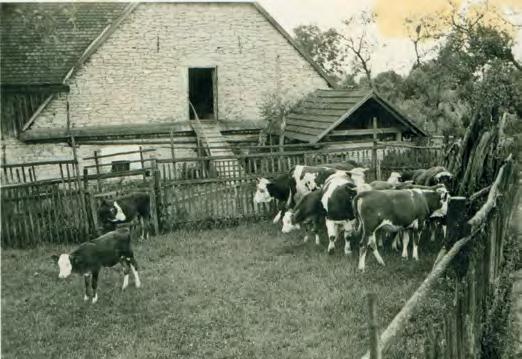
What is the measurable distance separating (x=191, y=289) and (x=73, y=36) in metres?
13.7

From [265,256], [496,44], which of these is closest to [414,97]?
[496,44]

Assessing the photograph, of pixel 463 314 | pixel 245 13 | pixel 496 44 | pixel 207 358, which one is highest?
pixel 245 13

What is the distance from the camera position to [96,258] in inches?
307

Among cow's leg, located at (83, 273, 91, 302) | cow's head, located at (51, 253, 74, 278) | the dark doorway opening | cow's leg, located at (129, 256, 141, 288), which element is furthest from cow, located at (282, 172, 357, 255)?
the dark doorway opening

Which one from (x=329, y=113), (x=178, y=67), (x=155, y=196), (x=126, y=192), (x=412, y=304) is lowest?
(x=155, y=196)

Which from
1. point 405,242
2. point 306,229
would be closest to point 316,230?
point 306,229

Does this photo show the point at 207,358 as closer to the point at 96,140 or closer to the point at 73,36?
the point at 96,140

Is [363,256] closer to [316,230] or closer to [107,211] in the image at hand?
[316,230]

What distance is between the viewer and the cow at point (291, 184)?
1201 cm

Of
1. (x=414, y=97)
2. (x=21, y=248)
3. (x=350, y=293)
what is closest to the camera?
(x=350, y=293)

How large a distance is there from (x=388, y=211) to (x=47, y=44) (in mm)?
14510

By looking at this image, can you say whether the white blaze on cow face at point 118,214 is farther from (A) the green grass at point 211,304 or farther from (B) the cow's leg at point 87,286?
(B) the cow's leg at point 87,286

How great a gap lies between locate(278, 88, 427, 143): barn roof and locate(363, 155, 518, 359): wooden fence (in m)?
10.00

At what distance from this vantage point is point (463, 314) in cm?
433
